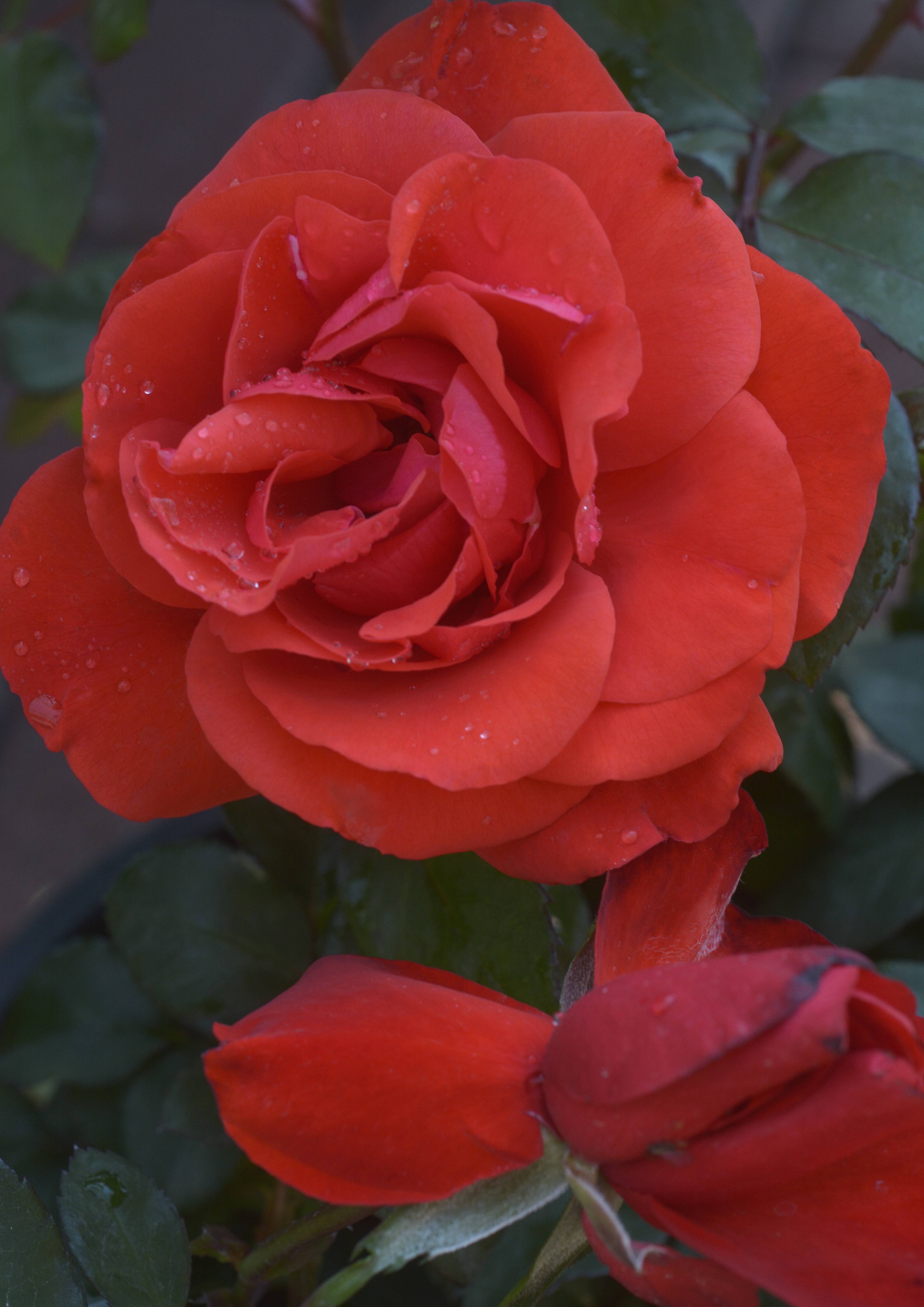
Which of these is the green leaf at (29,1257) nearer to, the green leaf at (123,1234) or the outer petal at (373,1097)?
the green leaf at (123,1234)

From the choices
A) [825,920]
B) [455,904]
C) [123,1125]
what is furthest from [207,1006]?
[825,920]

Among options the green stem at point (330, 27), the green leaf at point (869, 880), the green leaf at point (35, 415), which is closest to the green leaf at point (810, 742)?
the green leaf at point (869, 880)

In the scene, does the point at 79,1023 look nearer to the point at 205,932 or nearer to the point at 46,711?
the point at 205,932

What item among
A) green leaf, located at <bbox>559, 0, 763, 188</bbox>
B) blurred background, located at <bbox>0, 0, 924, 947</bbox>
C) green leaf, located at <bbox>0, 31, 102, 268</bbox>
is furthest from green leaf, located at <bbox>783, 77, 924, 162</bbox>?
blurred background, located at <bbox>0, 0, 924, 947</bbox>

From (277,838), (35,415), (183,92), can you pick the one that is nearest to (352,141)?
(277,838)

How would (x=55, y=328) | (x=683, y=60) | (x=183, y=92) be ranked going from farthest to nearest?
(x=183, y=92), (x=55, y=328), (x=683, y=60)

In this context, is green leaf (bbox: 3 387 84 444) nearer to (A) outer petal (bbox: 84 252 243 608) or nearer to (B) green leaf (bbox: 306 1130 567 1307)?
(A) outer petal (bbox: 84 252 243 608)

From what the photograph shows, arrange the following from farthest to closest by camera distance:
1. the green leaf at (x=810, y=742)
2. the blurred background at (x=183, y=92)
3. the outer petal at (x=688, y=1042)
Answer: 1. the blurred background at (x=183, y=92)
2. the green leaf at (x=810, y=742)
3. the outer petal at (x=688, y=1042)
